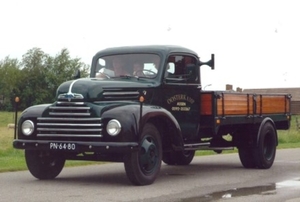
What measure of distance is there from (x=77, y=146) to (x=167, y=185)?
165 cm

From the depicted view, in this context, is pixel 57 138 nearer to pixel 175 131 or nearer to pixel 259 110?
pixel 175 131

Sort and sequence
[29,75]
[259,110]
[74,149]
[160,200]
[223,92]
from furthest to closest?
[29,75] < [259,110] < [223,92] < [74,149] < [160,200]

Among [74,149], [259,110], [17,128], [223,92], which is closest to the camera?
[74,149]

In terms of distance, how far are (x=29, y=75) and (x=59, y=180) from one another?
105 m

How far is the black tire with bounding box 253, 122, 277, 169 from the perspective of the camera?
46.2 ft

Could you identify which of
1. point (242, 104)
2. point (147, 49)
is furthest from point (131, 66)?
point (242, 104)

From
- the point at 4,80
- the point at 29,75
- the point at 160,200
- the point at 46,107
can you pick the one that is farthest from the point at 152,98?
the point at 4,80

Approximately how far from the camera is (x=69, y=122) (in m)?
10.6

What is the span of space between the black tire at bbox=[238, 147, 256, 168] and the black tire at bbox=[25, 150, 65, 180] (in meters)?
4.28

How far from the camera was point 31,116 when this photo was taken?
11055mm

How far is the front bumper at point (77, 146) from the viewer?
400 inches

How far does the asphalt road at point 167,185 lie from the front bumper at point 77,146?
577 millimetres

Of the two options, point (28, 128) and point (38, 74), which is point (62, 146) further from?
point (38, 74)

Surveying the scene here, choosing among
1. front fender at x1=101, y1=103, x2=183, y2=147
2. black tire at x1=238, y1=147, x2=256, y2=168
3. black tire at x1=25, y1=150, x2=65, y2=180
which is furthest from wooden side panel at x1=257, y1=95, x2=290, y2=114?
black tire at x1=25, y1=150, x2=65, y2=180
